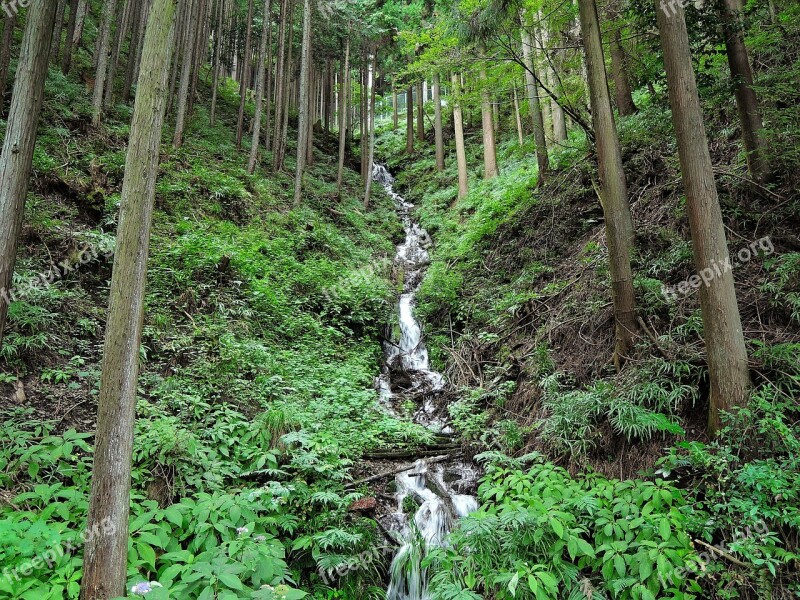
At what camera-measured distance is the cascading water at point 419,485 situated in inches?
193

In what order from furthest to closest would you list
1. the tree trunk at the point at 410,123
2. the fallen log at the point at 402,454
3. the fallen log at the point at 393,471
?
the tree trunk at the point at 410,123 < the fallen log at the point at 402,454 < the fallen log at the point at 393,471

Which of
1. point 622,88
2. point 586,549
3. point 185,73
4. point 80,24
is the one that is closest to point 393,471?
point 586,549

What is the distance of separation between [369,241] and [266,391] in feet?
34.1

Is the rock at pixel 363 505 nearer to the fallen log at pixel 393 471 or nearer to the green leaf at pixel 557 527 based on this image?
the fallen log at pixel 393 471

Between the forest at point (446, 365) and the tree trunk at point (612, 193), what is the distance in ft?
0.10

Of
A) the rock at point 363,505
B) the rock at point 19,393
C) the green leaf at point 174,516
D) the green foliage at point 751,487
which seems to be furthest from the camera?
the rock at point 363,505

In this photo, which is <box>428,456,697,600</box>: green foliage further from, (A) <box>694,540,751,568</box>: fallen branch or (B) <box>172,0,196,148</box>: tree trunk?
A: (B) <box>172,0,196,148</box>: tree trunk

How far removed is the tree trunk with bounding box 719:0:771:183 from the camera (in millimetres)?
5699

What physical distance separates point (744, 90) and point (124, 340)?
25.9ft

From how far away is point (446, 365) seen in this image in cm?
962

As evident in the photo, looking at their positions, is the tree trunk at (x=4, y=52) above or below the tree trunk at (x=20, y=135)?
above

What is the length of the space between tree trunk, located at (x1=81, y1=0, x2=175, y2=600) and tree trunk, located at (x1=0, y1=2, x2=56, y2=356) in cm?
145

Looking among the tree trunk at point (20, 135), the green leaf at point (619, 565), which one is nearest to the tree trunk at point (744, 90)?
the green leaf at point (619, 565)

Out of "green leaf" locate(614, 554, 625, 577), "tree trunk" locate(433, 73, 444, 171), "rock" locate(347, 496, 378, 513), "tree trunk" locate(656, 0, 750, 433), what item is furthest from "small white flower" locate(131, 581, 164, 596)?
"tree trunk" locate(433, 73, 444, 171)
